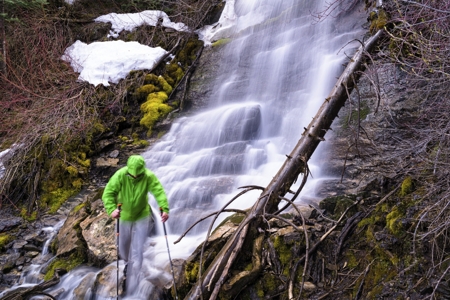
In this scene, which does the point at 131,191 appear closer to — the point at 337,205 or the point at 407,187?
the point at 337,205

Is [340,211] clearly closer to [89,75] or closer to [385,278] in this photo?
[385,278]

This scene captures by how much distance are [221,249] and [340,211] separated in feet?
4.57

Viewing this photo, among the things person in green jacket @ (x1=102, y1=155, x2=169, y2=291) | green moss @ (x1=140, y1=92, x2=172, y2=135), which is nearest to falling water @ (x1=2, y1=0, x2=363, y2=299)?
person in green jacket @ (x1=102, y1=155, x2=169, y2=291)

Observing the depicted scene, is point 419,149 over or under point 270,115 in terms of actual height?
under

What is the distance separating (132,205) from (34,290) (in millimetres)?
1840

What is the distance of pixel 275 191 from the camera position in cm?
398

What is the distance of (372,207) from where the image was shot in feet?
12.3

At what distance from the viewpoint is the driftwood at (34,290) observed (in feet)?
15.7

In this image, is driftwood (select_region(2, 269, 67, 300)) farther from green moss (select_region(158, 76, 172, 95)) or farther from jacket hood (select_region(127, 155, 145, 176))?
green moss (select_region(158, 76, 172, 95))

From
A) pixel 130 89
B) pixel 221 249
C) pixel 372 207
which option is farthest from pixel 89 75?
pixel 372 207

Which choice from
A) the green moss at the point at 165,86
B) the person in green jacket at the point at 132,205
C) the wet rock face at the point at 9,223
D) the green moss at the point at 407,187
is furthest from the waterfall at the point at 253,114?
the wet rock face at the point at 9,223

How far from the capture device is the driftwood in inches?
188

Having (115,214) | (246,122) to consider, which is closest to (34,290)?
(115,214)

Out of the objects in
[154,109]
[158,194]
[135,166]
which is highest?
[154,109]
